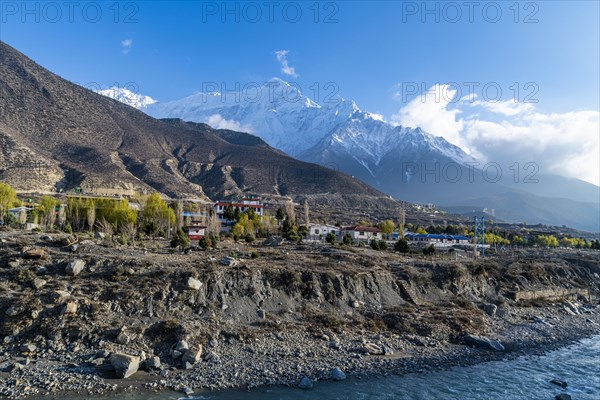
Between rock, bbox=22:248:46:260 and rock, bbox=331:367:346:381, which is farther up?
rock, bbox=22:248:46:260

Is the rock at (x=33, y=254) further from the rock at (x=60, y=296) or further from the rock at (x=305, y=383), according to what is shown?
the rock at (x=305, y=383)

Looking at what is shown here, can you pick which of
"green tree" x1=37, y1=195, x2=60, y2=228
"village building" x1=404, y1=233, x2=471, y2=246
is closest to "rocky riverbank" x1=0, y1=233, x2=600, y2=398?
"green tree" x1=37, y1=195, x2=60, y2=228

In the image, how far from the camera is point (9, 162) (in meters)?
83.2

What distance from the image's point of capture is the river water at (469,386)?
16328 millimetres

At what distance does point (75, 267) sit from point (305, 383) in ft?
50.3

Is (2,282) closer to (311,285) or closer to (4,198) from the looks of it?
(311,285)

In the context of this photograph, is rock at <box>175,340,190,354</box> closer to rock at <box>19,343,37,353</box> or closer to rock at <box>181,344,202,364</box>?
rock at <box>181,344,202,364</box>

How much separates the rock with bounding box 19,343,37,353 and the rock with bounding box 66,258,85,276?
19.9 ft

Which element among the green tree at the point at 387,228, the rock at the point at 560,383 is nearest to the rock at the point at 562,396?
the rock at the point at 560,383

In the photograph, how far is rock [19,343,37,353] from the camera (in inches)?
696

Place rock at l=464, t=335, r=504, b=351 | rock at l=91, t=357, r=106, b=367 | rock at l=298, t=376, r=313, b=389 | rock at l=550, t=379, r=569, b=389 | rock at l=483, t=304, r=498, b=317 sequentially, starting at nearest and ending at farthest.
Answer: rock at l=298, t=376, r=313, b=389 < rock at l=91, t=357, r=106, b=367 < rock at l=550, t=379, r=569, b=389 < rock at l=464, t=335, r=504, b=351 < rock at l=483, t=304, r=498, b=317

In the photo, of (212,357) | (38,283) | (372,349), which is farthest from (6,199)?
(372,349)

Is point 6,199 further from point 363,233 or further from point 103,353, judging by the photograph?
point 363,233

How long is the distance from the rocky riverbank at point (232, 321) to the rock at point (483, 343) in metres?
0.11
